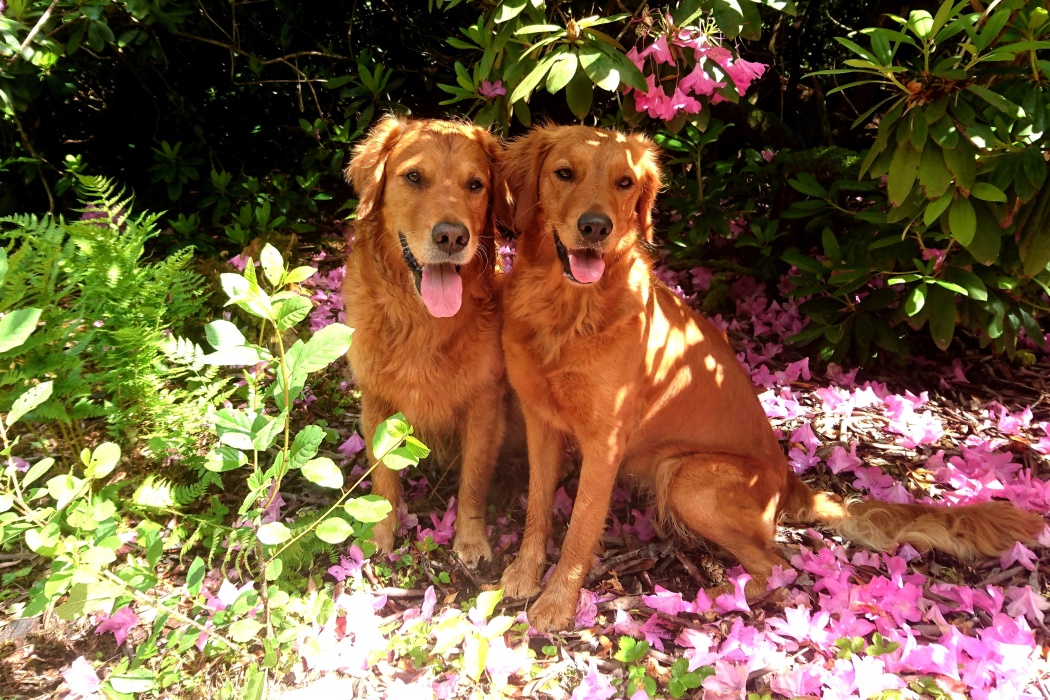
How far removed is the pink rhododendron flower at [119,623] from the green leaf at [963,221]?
3318mm

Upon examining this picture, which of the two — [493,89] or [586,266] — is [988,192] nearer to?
[586,266]

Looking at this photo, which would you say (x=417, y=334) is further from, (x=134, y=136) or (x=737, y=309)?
(x=134, y=136)

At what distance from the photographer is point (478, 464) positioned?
3.03 meters

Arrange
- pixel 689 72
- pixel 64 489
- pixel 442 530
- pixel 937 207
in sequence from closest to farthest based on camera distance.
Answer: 1. pixel 64 489
2. pixel 937 207
3. pixel 689 72
4. pixel 442 530

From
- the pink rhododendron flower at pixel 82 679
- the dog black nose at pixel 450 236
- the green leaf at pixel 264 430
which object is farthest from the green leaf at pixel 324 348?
the pink rhododendron flower at pixel 82 679

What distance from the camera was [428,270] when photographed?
2627 millimetres

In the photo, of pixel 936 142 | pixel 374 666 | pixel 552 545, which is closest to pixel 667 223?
Result: pixel 936 142

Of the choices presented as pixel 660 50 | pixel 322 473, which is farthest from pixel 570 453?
pixel 322 473

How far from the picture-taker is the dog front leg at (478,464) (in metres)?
2.96

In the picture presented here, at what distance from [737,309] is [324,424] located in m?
2.72

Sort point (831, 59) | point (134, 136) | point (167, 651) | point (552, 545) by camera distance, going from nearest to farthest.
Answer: point (167, 651)
point (552, 545)
point (134, 136)
point (831, 59)

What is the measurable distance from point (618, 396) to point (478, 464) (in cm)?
77

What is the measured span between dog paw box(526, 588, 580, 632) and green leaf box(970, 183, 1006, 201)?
7.11 ft

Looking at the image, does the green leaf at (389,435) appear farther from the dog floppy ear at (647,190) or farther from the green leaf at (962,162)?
the green leaf at (962,162)
